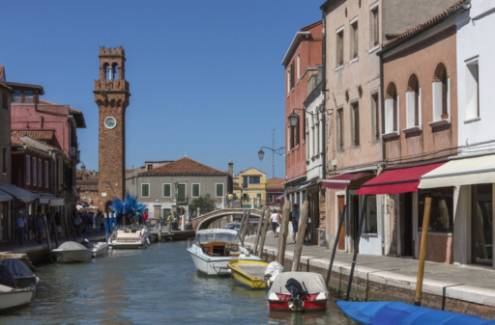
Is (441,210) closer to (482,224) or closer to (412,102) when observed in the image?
(482,224)

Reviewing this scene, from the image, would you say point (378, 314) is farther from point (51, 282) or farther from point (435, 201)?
point (51, 282)

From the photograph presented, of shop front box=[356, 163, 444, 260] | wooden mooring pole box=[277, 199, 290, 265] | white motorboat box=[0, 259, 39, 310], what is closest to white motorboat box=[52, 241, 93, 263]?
wooden mooring pole box=[277, 199, 290, 265]

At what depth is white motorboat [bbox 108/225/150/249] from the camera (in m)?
48.1

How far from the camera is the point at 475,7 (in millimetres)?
18281

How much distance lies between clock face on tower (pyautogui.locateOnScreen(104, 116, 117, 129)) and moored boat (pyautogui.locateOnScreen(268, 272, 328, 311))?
5912 cm

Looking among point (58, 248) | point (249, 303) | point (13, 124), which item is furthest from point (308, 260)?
point (13, 124)

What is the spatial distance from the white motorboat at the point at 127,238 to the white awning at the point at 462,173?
31.6 m

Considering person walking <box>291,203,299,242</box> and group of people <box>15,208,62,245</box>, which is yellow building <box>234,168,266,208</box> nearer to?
group of people <box>15,208,62,245</box>

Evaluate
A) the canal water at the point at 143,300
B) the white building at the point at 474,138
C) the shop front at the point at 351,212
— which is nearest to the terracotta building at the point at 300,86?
the shop front at the point at 351,212

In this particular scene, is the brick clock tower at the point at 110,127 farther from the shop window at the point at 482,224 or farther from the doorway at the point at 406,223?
the shop window at the point at 482,224

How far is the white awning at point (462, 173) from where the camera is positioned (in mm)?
16125

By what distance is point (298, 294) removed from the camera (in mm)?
17875

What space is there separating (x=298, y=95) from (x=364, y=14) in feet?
40.3

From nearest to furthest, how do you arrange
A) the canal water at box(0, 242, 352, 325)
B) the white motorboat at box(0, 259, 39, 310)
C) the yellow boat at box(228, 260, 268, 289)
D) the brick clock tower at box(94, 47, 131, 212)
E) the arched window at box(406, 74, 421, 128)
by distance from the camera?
the canal water at box(0, 242, 352, 325) → the white motorboat at box(0, 259, 39, 310) → the arched window at box(406, 74, 421, 128) → the yellow boat at box(228, 260, 268, 289) → the brick clock tower at box(94, 47, 131, 212)
